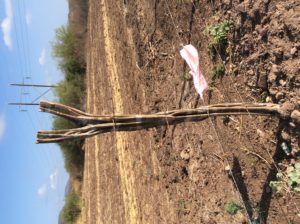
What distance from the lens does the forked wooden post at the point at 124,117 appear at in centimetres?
283

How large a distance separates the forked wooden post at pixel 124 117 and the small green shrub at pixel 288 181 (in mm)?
354

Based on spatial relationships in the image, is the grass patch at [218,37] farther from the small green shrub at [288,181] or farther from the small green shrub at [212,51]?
the small green shrub at [288,181]

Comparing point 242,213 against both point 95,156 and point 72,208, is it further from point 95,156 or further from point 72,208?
point 72,208

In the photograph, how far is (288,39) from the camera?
9.32 feet

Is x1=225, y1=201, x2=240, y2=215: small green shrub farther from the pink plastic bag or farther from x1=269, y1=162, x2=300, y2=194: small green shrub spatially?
the pink plastic bag

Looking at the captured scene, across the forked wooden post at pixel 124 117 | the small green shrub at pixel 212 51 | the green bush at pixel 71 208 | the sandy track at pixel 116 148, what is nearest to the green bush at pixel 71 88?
the green bush at pixel 71 208

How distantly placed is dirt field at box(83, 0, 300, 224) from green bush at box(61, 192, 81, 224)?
5.33 meters

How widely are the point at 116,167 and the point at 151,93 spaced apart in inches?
82.5

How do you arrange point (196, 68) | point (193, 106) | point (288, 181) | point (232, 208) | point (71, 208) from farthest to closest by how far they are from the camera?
point (71, 208) → point (193, 106) → point (232, 208) → point (196, 68) → point (288, 181)

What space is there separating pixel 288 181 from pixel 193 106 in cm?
165

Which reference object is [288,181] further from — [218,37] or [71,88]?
[71,88]

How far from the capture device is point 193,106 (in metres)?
4.32

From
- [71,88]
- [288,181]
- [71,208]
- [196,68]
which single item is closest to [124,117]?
[196,68]

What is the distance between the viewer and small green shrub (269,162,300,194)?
2723 mm
